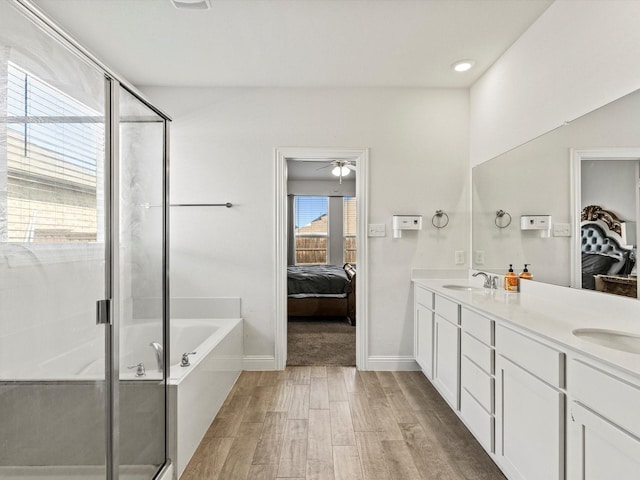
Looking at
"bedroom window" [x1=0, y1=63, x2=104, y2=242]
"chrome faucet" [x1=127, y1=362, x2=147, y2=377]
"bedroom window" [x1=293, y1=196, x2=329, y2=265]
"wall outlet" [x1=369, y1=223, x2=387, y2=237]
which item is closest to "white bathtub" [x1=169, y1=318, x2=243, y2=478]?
"chrome faucet" [x1=127, y1=362, x2=147, y2=377]

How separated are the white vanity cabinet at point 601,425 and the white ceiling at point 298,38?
6.81 ft

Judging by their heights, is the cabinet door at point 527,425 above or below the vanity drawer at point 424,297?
below

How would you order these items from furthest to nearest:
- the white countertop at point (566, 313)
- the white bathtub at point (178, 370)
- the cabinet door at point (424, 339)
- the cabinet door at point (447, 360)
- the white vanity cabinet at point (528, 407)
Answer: the cabinet door at point (424, 339), the cabinet door at point (447, 360), the white vanity cabinet at point (528, 407), the white countertop at point (566, 313), the white bathtub at point (178, 370)

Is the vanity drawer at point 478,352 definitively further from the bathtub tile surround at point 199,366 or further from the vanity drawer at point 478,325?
the bathtub tile surround at point 199,366

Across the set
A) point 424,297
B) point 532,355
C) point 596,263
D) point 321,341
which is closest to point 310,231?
point 321,341

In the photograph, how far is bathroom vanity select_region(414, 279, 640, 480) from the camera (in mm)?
1052

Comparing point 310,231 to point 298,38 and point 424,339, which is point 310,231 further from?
point 298,38

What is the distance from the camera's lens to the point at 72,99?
1.10 meters

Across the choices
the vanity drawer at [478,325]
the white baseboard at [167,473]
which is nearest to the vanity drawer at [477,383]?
the vanity drawer at [478,325]

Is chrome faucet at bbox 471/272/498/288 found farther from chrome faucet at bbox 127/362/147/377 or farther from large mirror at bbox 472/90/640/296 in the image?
chrome faucet at bbox 127/362/147/377

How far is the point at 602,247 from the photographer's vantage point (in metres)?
1.74

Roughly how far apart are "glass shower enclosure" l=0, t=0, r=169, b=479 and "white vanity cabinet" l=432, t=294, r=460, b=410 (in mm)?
1753

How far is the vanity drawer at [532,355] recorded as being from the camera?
1.29 m

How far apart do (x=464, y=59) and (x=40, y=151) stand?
2811 mm
